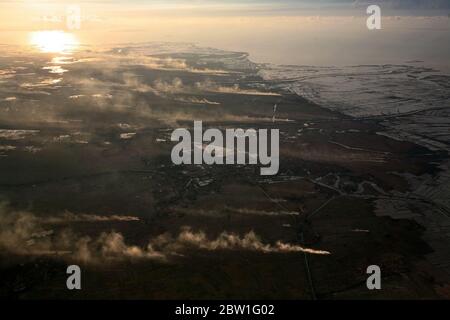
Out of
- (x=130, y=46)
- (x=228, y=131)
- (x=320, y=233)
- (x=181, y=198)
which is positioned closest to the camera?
(x=320, y=233)

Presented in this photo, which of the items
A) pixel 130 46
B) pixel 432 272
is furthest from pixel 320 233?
pixel 130 46

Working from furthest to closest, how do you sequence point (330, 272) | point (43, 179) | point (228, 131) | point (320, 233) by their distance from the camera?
point (228, 131) < point (43, 179) < point (320, 233) < point (330, 272)

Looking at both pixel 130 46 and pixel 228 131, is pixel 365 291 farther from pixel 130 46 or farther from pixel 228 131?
pixel 130 46

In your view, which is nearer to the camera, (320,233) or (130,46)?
(320,233)

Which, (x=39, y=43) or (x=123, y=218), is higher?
(x=39, y=43)
